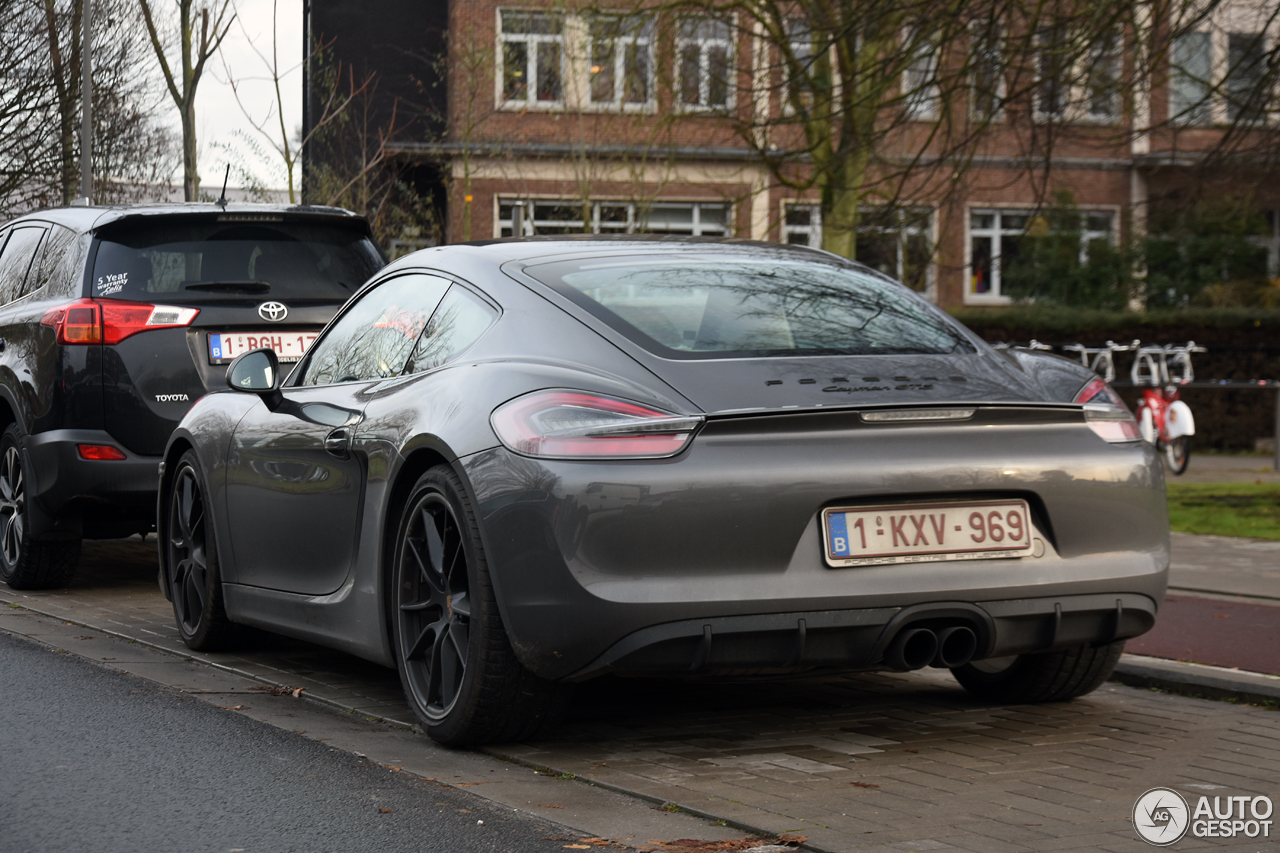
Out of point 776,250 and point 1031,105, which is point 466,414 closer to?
point 776,250

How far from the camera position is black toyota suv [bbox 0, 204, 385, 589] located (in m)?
8.13

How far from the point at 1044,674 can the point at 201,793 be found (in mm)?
2643

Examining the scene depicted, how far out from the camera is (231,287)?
8297 millimetres

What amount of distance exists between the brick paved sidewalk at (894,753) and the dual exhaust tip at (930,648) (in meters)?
0.30

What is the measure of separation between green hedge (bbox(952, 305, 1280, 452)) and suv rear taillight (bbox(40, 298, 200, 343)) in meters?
16.2

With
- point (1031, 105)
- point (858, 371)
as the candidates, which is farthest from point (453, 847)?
point (1031, 105)

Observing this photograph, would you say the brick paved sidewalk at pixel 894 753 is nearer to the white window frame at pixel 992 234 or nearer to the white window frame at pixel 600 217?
the white window frame at pixel 600 217

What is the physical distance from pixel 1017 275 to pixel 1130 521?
2788 centimetres

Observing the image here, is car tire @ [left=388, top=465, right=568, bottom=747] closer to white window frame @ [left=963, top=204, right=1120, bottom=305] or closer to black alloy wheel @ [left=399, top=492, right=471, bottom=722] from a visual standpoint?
black alloy wheel @ [left=399, top=492, right=471, bottom=722]

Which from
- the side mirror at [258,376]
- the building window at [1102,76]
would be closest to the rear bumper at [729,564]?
the side mirror at [258,376]

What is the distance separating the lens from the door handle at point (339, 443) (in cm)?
531

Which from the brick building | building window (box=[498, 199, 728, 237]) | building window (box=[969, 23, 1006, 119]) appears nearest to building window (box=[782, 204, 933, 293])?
the brick building

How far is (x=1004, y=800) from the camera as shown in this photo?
4.16 metres

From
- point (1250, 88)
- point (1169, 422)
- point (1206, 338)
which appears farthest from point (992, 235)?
point (1250, 88)
